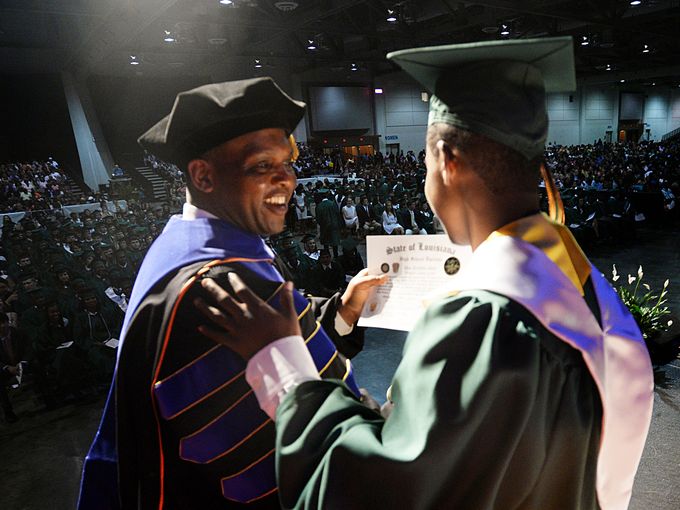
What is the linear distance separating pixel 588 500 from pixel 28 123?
26205 millimetres

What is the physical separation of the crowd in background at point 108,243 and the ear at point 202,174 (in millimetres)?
481

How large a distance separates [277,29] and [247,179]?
16631 mm

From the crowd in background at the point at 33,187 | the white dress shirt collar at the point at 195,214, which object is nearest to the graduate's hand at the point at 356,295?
the white dress shirt collar at the point at 195,214

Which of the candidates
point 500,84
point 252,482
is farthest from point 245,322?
point 500,84

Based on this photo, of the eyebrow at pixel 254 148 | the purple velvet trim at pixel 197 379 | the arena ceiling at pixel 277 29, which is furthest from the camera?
the arena ceiling at pixel 277 29

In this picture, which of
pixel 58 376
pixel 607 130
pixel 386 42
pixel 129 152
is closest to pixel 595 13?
pixel 386 42

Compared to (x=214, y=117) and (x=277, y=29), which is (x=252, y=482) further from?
(x=277, y=29)

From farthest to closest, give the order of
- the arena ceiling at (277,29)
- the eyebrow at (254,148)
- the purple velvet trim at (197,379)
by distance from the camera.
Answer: the arena ceiling at (277,29)
the eyebrow at (254,148)
the purple velvet trim at (197,379)

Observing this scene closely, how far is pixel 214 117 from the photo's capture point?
1.31m

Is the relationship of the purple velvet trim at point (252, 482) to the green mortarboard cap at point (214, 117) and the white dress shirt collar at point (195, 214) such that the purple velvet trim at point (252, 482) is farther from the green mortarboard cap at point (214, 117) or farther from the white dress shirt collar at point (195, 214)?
the green mortarboard cap at point (214, 117)

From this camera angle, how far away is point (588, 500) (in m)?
1.06

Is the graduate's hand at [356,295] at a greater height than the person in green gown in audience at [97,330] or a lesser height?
greater

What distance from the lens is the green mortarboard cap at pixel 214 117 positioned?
4.22 ft

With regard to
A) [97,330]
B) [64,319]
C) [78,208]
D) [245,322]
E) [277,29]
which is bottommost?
[97,330]
